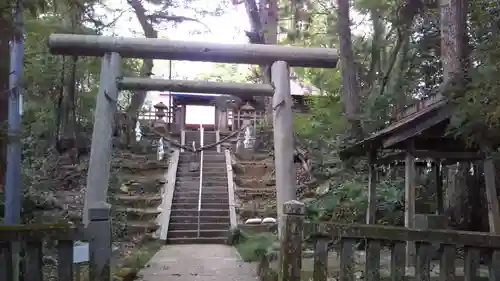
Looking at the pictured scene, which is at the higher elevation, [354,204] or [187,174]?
[187,174]

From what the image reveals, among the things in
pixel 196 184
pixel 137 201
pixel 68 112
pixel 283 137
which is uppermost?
pixel 68 112

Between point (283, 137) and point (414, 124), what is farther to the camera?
point (414, 124)

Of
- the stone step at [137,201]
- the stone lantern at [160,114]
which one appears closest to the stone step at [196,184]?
the stone step at [137,201]

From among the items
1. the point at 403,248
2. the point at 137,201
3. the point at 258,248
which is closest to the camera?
the point at 403,248

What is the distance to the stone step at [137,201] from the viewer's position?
47.9 ft

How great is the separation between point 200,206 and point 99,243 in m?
9.11

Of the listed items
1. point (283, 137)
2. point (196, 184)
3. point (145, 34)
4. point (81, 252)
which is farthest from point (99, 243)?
point (145, 34)

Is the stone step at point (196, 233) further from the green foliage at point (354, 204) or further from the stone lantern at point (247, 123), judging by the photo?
the stone lantern at point (247, 123)

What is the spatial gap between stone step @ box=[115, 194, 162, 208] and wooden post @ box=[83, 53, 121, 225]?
748 centimetres

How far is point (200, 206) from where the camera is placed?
1432 cm

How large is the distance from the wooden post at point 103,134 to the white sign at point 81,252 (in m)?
1.91

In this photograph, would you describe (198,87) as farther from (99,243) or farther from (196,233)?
(196,233)

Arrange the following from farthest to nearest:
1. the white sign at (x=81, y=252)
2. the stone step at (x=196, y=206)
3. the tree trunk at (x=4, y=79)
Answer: the stone step at (x=196, y=206) → the white sign at (x=81, y=252) → the tree trunk at (x=4, y=79)

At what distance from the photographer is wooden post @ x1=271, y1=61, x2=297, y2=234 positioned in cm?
741
